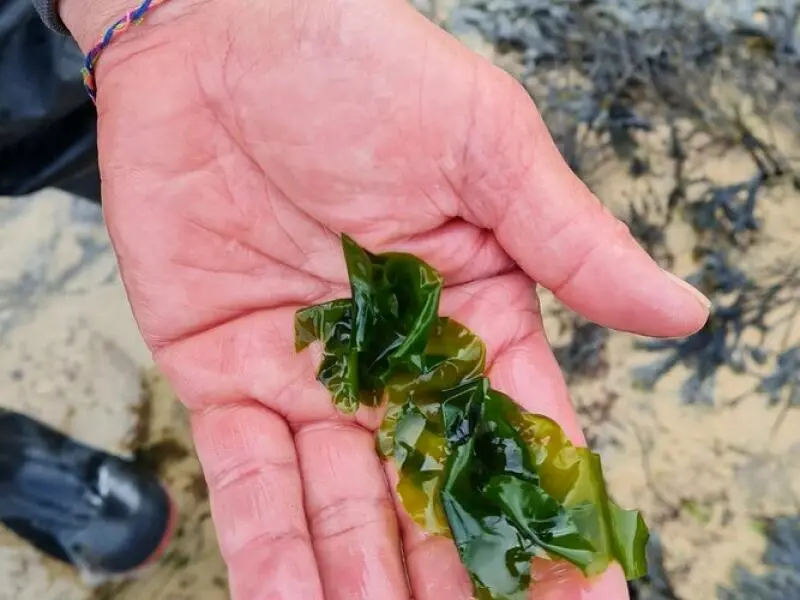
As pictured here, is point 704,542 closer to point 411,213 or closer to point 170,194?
point 411,213

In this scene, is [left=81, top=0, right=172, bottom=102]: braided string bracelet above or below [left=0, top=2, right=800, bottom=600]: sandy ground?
above

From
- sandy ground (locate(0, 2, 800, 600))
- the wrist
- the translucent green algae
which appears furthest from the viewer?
sandy ground (locate(0, 2, 800, 600))

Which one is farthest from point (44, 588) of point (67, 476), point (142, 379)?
point (142, 379)

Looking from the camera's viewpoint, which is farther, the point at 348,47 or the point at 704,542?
the point at 704,542

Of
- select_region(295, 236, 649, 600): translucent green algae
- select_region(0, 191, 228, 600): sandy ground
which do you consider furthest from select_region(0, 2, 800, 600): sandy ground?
select_region(295, 236, 649, 600): translucent green algae

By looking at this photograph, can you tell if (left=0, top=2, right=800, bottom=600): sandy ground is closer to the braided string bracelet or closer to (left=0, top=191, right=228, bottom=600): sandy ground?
(left=0, top=191, right=228, bottom=600): sandy ground

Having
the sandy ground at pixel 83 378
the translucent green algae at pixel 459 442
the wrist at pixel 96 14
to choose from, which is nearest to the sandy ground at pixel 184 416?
the sandy ground at pixel 83 378

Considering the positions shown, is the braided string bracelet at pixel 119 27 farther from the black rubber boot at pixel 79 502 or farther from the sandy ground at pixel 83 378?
the black rubber boot at pixel 79 502
